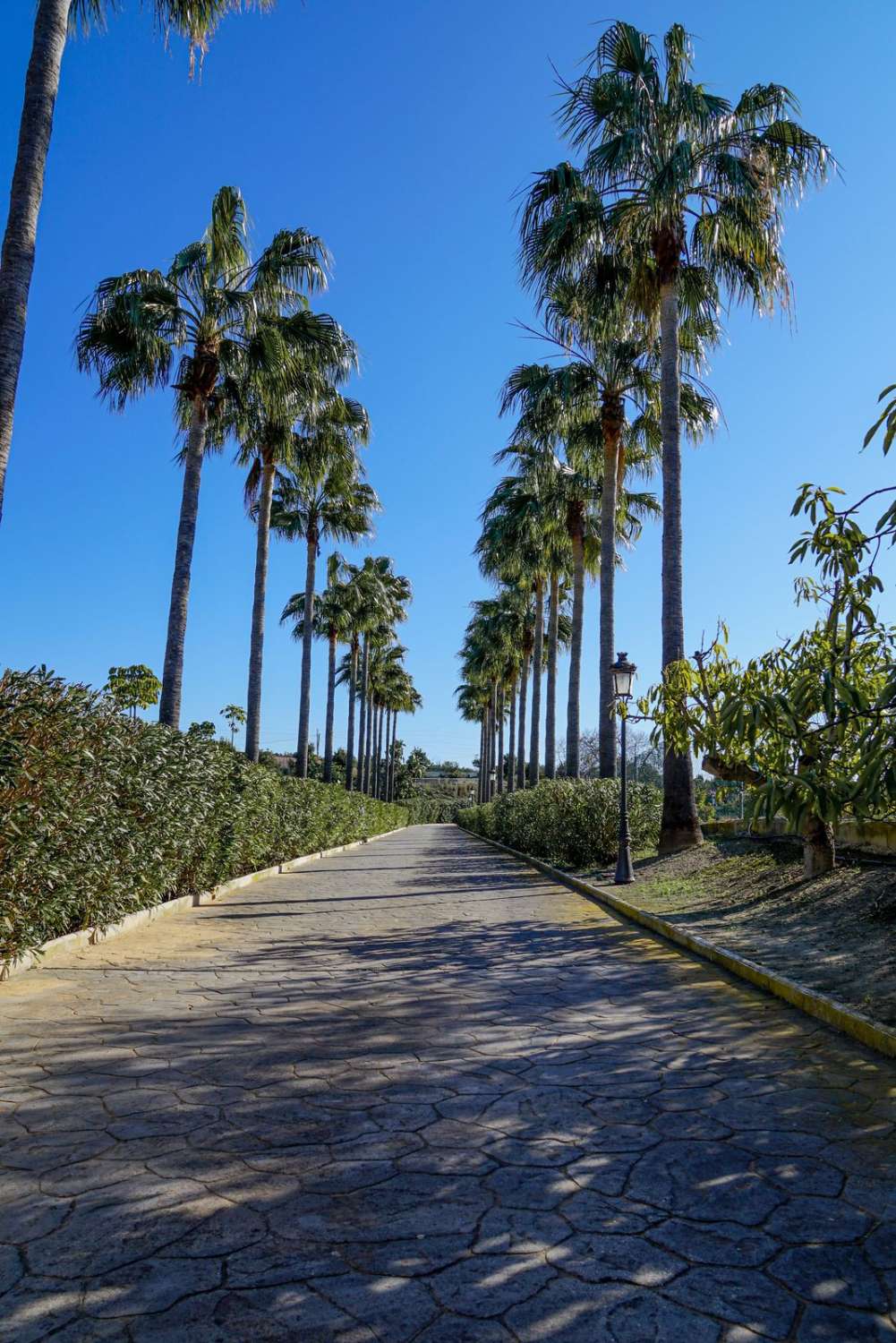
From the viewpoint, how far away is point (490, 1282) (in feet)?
8.19

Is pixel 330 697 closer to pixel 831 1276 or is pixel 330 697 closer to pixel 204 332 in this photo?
pixel 204 332

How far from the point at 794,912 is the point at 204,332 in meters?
13.4

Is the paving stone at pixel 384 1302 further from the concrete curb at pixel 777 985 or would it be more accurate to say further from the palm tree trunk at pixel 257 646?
the palm tree trunk at pixel 257 646

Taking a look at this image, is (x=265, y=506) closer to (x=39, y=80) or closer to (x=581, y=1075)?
(x=39, y=80)

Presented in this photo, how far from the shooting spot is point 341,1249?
2662mm

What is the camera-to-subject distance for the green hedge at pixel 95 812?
6.43 metres

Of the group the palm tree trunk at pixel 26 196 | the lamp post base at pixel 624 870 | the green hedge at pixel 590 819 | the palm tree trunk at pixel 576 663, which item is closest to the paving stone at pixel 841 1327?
the palm tree trunk at pixel 26 196

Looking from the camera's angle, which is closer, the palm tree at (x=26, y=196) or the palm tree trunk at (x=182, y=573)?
the palm tree at (x=26, y=196)

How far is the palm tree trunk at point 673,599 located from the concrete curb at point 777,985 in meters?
4.49

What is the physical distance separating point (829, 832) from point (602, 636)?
414 inches

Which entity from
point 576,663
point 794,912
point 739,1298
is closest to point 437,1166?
point 739,1298

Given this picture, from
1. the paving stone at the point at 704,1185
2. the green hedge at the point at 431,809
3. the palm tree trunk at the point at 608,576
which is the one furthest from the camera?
the green hedge at the point at 431,809

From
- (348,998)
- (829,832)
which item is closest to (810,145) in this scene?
(829,832)

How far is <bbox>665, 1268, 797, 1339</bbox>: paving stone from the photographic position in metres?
2.30
